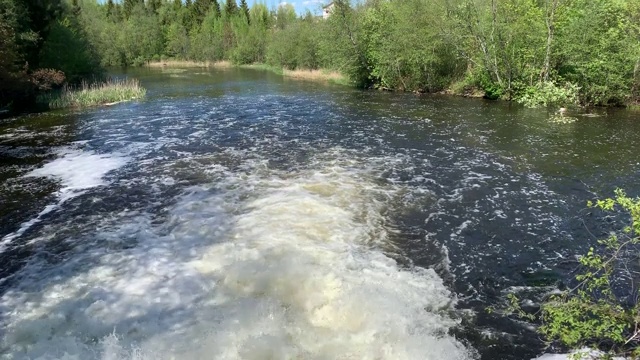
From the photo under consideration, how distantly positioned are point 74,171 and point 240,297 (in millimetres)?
10499

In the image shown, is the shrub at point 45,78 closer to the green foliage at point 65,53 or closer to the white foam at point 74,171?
the green foliage at point 65,53

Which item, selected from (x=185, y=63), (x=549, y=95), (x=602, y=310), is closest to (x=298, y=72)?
(x=549, y=95)

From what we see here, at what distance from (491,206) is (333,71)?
137 ft

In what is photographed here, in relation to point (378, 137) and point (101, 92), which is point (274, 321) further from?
point (101, 92)

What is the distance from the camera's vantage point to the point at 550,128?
65.0 ft

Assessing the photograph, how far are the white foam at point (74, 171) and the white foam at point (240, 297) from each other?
3.26m

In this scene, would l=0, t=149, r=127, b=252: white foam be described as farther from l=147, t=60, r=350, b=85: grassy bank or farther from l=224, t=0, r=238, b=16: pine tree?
l=224, t=0, r=238, b=16: pine tree

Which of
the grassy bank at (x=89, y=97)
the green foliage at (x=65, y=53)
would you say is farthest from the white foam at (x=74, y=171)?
the green foliage at (x=65, y=53)

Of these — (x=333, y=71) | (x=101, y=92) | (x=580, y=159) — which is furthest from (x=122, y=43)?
(x=580, y=159)

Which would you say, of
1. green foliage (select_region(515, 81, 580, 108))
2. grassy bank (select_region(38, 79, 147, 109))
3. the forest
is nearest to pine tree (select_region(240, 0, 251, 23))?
the forest

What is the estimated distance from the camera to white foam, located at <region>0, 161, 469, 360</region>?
5625 mm

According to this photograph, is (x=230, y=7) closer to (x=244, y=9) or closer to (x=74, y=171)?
(x=244, y=9)

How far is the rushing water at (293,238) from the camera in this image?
19.3 ft

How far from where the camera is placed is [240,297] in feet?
22.2
